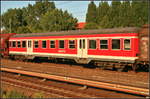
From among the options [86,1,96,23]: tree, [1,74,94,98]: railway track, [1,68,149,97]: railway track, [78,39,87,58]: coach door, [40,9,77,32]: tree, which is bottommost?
[1,74,94,98]: railway track

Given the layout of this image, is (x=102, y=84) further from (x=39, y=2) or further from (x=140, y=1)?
(x=39, y=2)

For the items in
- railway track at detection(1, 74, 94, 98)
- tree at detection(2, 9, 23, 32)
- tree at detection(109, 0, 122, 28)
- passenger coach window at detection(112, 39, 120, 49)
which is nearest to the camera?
railway track at detection(1, 74, 94, 98)

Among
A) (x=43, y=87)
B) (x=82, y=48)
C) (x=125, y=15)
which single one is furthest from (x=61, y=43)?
(x=125, y=15)

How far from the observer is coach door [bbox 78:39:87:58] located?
1852cm

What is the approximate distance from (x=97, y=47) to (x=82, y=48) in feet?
5.55

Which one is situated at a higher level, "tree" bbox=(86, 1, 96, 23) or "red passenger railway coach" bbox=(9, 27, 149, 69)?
"tree" bbox=(86, 1, 96, 23)

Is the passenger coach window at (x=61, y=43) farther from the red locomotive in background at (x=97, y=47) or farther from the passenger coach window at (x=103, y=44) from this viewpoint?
the passenger coach window at (x=103, y=44)

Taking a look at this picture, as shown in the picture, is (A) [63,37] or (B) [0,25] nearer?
(A) [63,37]

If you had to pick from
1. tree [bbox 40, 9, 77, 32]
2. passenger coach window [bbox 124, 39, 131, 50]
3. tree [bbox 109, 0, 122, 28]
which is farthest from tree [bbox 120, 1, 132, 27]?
passenger coach window [bbox 124, 39, 131, 50]

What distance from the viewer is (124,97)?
9156 millimetres

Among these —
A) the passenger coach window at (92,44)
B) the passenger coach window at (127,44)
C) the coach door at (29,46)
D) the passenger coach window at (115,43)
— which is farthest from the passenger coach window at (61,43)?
the passenger coach window at (127,44)

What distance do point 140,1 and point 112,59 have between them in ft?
190

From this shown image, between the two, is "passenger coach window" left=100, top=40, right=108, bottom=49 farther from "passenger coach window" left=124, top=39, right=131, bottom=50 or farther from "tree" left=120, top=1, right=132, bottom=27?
"tree" left=120, top=1, right=132, bottom=27

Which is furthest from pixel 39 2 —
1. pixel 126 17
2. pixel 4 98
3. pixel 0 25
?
pixel 4 98
